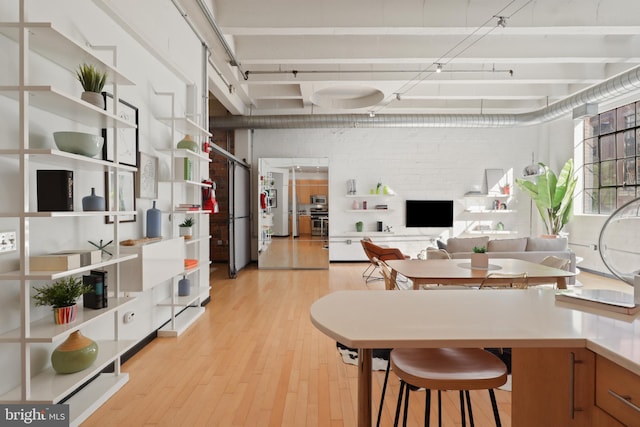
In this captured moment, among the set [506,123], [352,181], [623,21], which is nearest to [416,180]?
[352,181]

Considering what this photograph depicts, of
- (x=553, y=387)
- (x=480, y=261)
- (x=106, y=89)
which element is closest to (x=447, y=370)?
(x=553, y=387)

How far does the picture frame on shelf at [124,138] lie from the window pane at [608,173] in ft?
25.8

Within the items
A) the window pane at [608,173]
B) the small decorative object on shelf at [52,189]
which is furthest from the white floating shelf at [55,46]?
the window pane at [608,173]

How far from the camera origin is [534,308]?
1.59 meters

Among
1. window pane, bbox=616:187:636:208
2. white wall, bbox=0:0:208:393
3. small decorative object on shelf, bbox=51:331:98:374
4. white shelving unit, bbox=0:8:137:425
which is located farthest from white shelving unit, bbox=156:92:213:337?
window pane, bbox=616:187:636:208

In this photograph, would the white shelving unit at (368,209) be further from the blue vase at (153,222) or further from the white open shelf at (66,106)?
the white open shelf at (66,106)

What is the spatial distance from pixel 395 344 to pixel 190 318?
3.52 meters

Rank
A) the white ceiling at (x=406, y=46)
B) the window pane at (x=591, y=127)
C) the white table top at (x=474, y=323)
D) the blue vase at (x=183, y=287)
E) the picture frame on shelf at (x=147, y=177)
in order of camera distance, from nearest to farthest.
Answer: the white table top at (x=474, y=323) < the picture frame on shelf at (x=147, y=177) < the blue vase at (x=183, y=287) < the white ceiling at (x=406, y=46) < the window pane at (x=591, y=127)

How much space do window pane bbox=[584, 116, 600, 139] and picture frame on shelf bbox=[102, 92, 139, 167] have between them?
26.6ft

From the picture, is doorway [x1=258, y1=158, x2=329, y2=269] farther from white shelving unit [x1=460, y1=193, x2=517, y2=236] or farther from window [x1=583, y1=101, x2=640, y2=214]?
window [x1=583, y1=101, x2=640, y2=214]

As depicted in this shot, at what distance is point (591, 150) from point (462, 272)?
607cm

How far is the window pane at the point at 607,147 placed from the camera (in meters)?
6.82

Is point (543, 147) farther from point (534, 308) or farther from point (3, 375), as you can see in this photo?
point (3, 375)

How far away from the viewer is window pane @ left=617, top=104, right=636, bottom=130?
253 inches
